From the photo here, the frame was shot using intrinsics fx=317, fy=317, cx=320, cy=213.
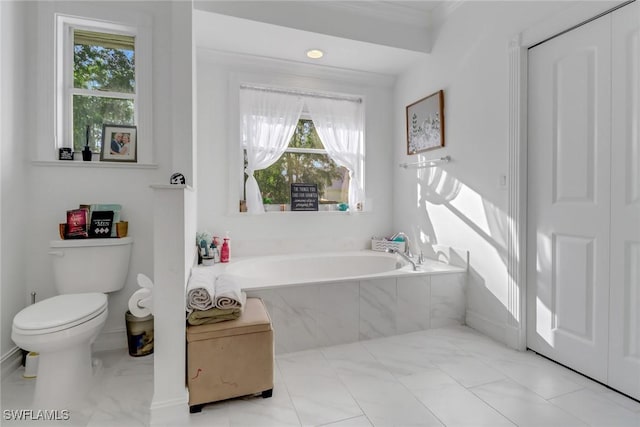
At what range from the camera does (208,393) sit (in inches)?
59.4

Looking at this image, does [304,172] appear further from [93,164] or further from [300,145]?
[93,164]

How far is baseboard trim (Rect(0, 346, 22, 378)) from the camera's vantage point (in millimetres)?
1786

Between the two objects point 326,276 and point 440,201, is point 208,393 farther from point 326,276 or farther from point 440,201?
point 440,201

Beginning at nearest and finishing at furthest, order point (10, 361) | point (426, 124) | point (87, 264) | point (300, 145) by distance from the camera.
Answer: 1. point (10, 361)
2. point (87, 264)
3. point (426, 124)
4. point (300, 145)

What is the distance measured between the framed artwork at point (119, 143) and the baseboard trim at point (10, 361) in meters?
1.28

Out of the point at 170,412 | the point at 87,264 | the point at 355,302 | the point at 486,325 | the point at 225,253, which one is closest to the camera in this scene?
the point at 170,412

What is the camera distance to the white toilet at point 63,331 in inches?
56.7

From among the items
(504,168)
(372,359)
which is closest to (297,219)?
(372,359)

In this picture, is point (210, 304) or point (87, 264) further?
point (87, 264)

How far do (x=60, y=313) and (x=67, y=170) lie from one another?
1.06 m

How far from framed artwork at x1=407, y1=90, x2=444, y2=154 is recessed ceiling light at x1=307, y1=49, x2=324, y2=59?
1.03 m

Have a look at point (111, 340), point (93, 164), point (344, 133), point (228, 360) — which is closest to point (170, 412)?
point (228, 360)

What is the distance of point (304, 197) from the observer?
3262mm

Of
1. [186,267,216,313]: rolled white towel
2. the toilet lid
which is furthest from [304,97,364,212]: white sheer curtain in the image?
the toilet lid
